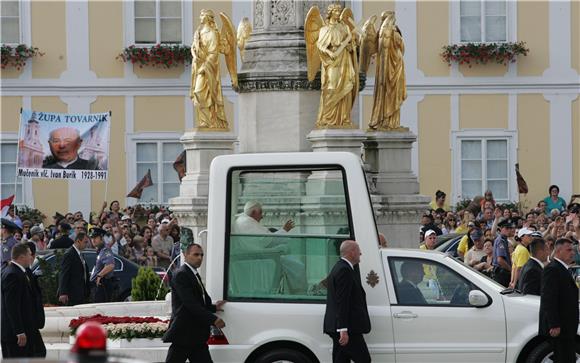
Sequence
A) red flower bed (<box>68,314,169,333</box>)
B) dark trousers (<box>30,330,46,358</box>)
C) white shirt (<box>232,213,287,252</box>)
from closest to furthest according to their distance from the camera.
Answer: dark trousers (<box>30,330,46,358</box>) < white shirt (<box>232,213,287,252</box>) < red flower bed (<box>68,314,169,333</box>)

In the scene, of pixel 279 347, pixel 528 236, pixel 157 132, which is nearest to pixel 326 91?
pixel 528 236

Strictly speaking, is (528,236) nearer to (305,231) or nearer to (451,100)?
(305,231)

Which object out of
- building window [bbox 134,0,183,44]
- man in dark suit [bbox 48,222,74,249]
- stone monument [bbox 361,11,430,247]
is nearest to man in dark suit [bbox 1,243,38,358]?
stone monument [bbox 361,11,430,247]

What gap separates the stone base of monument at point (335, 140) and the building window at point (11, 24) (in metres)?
19.9

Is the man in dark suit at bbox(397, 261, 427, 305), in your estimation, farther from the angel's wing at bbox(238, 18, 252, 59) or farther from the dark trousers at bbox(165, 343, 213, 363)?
the angel's wing at bbox(238, 18, 252, 59)

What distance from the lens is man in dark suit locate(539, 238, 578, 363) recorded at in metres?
14.4

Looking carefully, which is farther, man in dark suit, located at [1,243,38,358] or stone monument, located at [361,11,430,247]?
stone monument, located at [361,11,430,247]

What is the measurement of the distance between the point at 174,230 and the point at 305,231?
41.9 feet

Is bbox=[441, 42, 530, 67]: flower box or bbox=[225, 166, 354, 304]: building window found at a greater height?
bbox=[441, 42, 530, 67]: flower box

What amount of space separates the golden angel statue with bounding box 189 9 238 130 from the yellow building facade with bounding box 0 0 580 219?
57.9ft

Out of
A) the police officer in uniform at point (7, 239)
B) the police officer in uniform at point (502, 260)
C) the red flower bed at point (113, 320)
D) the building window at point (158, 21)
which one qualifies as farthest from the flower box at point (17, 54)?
the red flower bed at point (113, 320)

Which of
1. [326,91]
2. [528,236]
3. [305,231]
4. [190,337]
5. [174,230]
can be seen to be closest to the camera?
[190,337]

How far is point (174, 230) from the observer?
28.2 metres

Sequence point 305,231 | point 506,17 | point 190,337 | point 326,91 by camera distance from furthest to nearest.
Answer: point 506,17, point 326,91, point 305,231, point 190,337
